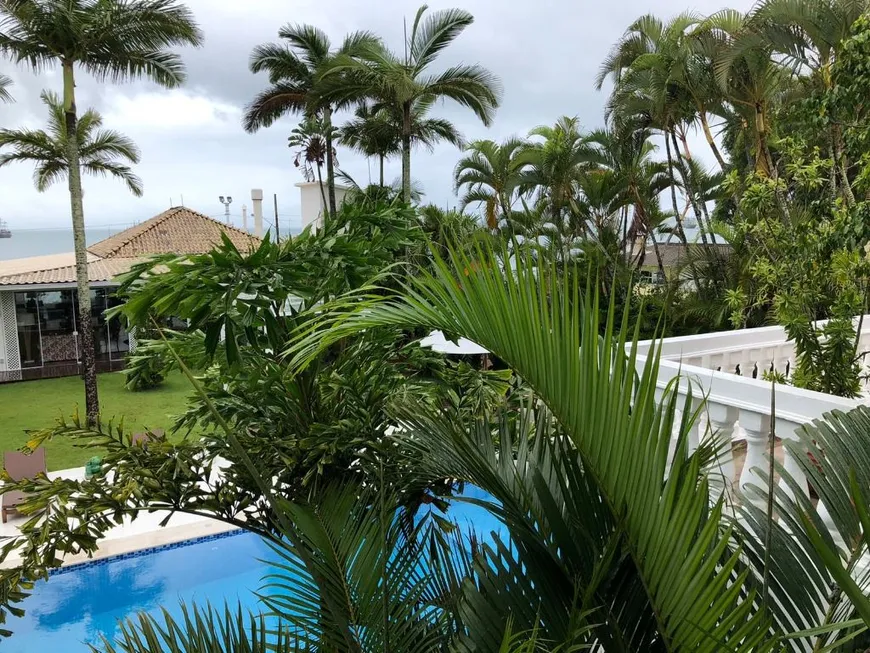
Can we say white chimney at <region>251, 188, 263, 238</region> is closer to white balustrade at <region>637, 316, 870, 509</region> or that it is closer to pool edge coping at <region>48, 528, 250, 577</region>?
pool edge coping at <region>48, 528, 250, 577</region>

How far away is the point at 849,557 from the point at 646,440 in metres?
0.97

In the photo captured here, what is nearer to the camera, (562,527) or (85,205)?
(562,527)

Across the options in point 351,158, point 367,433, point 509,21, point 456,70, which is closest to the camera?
point 367,433

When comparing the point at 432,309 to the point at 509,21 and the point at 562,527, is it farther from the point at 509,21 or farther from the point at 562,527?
the point at 509,21

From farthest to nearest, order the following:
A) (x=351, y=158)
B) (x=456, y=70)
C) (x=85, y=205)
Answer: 1. (x=351, y=158)
2. (x=456, y=70)
3. (x=85, y=205)

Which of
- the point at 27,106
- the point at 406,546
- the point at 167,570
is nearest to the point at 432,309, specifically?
the point at 406,546

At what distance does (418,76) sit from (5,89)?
1003cm

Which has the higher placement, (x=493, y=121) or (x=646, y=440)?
(x=493, y=121)

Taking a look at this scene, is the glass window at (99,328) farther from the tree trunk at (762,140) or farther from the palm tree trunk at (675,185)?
the tree trunk at (762,140)

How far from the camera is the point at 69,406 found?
1280 cm

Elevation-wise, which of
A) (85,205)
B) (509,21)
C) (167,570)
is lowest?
(167,570)

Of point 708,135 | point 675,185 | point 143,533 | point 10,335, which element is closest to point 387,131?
point 675,185

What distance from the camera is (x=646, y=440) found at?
1313mm

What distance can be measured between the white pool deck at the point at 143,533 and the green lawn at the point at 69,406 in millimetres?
2271
